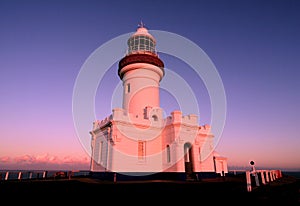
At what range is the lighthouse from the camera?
1595cm

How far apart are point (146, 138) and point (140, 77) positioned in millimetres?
7290

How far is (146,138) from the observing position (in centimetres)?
1733

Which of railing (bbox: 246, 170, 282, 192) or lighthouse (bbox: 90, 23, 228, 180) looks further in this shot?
lighthouse (bbox: 90, 23, 228, 180)

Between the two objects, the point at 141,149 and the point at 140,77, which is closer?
the point at 141,149

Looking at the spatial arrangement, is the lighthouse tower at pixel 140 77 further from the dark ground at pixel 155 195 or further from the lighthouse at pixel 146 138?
the dark ground at pixel 155 195

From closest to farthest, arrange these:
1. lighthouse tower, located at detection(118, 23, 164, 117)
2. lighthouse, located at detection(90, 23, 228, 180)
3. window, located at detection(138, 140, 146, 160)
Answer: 1. lighthouse, located at detection(90, 23, 228, 180)
2. window, located at detection(138, 140, 146, 160)
3. lighthouse tower, located at detection(118, 23, 164, 117)

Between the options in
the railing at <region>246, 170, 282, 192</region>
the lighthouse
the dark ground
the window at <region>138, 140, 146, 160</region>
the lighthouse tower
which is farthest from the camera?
the lighthouse tower

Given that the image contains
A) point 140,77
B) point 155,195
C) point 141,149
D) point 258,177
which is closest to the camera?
point 155,195

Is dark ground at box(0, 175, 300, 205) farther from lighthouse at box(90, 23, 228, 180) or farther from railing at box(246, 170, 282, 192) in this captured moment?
lighthouse at box(90, 23, 228, 180)

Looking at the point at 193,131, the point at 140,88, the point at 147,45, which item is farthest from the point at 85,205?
the point at 147,45

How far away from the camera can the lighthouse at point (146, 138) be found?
52.3ft

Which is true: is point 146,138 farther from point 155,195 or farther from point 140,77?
point 155,195

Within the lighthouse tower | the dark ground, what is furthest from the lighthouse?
the dark ground

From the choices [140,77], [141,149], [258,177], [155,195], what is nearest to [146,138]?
[141,149]
